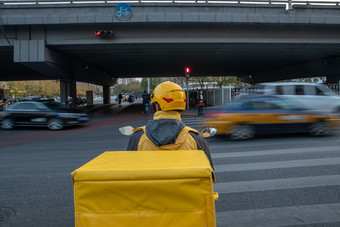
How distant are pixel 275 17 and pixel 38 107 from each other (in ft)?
45.1

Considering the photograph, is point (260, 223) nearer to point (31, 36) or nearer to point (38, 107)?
point (38, 107)

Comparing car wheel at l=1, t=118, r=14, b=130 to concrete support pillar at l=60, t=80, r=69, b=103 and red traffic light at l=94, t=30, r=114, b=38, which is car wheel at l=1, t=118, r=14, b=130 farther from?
concrete support pillar at l=60, t=80, r=69, b=103

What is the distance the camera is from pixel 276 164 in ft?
18.6

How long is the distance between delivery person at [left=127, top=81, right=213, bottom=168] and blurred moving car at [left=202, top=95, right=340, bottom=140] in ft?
21.5

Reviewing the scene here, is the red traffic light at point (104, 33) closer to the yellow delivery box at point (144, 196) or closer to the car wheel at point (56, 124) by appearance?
the car wheel at point (56, 124)

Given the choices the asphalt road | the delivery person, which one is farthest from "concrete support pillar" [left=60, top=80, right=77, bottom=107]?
the delivery person

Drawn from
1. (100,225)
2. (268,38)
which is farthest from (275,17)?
(100,225)

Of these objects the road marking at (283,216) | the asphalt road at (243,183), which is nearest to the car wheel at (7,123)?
the asphalt road at (243,183)

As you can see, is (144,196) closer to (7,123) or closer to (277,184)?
(277,184)

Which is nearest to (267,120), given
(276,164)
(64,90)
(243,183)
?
(276,164)

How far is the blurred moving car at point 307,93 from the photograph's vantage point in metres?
9.62

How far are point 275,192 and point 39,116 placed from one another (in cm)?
1192

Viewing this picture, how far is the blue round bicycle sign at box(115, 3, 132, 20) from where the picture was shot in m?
14.9

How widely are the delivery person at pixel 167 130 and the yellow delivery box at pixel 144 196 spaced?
503 mm
